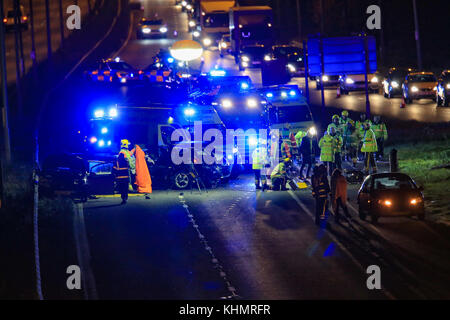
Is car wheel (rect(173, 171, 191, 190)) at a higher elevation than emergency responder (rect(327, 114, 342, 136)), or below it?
below

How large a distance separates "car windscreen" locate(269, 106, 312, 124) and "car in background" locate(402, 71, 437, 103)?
12.5 meters

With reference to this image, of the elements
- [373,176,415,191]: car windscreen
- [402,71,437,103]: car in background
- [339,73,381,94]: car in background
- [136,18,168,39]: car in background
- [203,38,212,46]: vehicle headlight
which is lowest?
[373,176,415,191]: car windscreen

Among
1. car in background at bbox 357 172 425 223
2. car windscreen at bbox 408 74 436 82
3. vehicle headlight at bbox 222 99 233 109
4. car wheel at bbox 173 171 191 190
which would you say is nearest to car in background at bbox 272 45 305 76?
car windscreen at bbox 408 74 436 82

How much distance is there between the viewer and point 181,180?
79.6 ft

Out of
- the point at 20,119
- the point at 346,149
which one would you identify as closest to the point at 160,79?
the point at 20,119

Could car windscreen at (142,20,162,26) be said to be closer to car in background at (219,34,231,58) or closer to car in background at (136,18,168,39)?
car in background at (136,18,168,39)

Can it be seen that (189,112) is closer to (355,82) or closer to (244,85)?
(244,85)

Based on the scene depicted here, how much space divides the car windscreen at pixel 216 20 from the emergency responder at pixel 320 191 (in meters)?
44.9

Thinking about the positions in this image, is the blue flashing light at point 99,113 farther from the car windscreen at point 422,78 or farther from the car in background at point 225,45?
the car in background at point 225,45

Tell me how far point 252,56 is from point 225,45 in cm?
605

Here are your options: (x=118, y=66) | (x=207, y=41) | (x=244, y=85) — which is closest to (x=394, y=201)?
(x=244, y=85)

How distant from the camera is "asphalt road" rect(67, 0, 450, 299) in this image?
13156 mm

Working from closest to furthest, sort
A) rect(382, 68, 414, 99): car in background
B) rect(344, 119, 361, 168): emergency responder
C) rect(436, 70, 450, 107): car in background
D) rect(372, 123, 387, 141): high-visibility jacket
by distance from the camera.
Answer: rect(372, 123, 387, 141): high-visibility jacket, rect(344, 119, 361, 168): emergency responder, rect(436, 70, 450, 107): car in background, rect(382, 68, 414, 99): car in background

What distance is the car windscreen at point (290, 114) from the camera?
1261 inches
